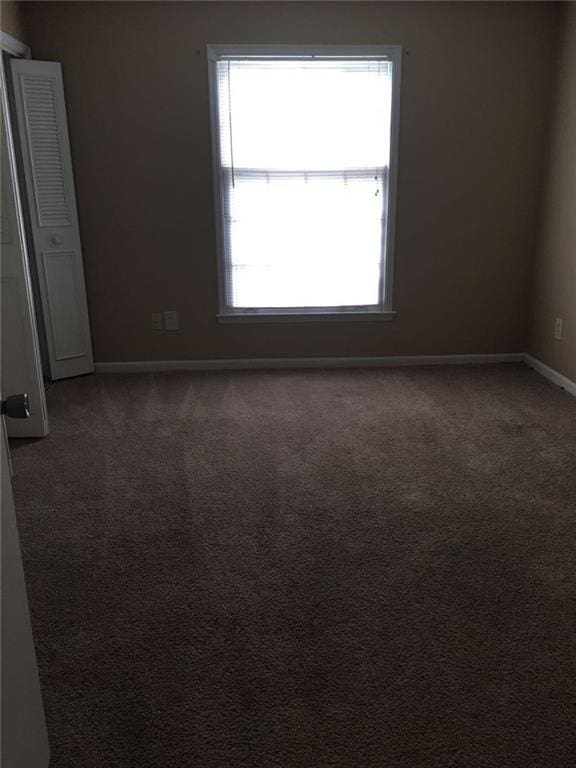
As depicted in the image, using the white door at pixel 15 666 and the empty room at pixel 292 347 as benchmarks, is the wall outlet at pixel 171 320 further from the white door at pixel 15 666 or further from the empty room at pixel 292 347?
the white door at pixel 15 666

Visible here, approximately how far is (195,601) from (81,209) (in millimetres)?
3223

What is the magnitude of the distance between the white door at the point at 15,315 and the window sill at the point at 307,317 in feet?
5.22

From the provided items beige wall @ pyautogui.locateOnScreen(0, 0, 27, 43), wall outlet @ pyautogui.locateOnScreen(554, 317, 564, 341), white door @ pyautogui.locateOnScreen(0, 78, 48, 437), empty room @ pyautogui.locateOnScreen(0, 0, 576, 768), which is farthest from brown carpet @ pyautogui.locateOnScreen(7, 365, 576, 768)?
beige wall @ pyautogui.locateOnScreen(0, 0, 27, 43)

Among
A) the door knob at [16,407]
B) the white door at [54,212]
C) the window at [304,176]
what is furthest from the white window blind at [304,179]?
the door knob at [16,407]

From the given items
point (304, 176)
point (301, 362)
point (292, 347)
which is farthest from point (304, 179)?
point (301, 362)

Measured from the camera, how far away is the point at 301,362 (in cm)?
486

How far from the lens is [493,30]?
4293mm

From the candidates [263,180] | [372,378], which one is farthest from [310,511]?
[263,180]

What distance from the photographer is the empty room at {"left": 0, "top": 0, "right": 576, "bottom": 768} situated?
2031 mm

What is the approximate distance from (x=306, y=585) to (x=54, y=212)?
10.7ft

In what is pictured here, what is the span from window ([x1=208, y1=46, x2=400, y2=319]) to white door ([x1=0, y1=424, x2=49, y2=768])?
3392mm

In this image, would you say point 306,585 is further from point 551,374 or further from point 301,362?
point 551,374

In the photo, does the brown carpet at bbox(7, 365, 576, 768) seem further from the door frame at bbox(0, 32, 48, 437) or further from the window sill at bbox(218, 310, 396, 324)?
the window sill at bbox(218, 310, 396, 324)

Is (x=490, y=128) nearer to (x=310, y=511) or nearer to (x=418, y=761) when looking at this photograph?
(x=310, y=511)
